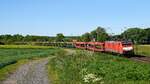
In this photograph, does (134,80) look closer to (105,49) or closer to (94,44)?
(105,49)

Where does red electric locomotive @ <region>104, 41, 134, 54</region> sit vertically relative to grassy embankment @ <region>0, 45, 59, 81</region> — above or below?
above

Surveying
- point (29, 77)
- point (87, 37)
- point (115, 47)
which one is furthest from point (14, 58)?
point (87, 37)

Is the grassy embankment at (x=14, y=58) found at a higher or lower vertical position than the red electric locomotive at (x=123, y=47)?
lower

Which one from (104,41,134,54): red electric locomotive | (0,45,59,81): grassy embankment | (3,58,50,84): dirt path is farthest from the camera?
(104,41,134,54): red electric locomotive

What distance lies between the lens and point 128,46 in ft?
204

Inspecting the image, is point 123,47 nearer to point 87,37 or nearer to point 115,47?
point 115,47

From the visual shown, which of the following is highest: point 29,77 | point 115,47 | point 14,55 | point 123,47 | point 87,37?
point 87,37

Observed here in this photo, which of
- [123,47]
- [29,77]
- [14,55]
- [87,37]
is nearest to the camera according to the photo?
[29,77]

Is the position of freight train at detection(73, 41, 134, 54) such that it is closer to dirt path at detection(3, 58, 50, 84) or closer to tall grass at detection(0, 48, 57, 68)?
tall grass at detection(0, 48, 57, 68)

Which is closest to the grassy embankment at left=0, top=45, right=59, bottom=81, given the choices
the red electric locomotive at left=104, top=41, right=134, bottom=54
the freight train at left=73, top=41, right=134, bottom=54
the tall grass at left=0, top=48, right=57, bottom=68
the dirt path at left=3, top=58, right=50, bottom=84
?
the tall grass at left=0, top=48, right=57, bottom=68

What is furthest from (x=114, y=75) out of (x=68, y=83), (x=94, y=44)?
(x=94, y=44)

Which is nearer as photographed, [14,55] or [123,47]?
[123,47]

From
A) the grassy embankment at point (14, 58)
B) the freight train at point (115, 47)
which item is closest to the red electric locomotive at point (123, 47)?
the freight train at point (115, 47)

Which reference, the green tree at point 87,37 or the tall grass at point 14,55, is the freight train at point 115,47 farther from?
the green tree at point 87,37
